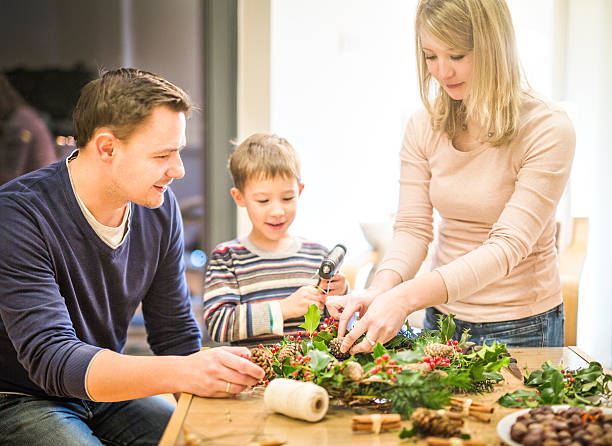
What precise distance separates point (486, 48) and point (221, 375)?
0.99 metres

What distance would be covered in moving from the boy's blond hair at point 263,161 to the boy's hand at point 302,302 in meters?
0.38

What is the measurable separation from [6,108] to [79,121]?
2.01m

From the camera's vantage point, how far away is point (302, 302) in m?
1.59

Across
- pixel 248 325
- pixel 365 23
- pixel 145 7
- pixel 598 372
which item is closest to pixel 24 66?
pixel 145 7

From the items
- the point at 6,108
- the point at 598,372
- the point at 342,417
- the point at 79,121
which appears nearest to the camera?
the point at 342,417

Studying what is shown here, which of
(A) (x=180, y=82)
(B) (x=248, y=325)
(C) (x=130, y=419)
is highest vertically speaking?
(A) (x=180, y=82)

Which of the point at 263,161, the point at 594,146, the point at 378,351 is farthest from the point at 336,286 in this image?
the point at 594,146

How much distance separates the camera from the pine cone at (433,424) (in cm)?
91

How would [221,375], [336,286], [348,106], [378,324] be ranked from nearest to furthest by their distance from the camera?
[221,375] < [378,324] < [336,286] < [348,106]

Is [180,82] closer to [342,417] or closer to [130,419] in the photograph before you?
[130,419]

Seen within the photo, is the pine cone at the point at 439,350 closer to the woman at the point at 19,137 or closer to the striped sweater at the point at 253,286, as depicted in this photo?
the striped sweater at the point at 253,286

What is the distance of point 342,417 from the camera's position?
3.34 ft

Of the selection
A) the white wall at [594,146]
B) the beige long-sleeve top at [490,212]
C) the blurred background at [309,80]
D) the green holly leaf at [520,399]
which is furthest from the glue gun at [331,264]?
the white wall at [594,146]

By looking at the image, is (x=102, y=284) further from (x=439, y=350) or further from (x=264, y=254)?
(x=439, y=350)
